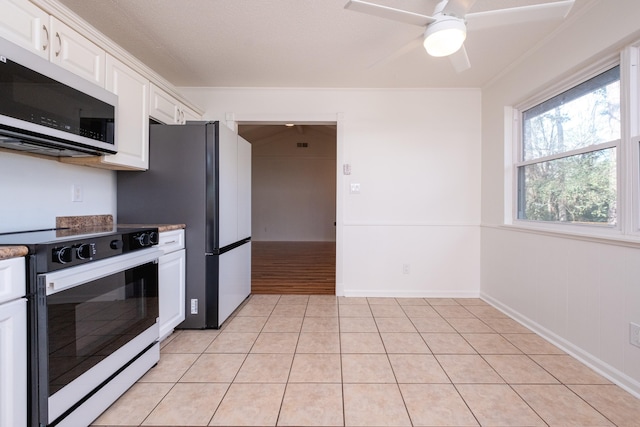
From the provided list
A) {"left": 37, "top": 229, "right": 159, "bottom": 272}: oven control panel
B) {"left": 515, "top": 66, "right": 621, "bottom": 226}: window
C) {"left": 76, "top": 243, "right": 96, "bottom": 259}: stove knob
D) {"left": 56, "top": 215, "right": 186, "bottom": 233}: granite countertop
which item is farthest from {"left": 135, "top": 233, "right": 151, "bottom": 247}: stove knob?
{"left": 515, "top": 66, "right": 621, "bottom": 226}: window

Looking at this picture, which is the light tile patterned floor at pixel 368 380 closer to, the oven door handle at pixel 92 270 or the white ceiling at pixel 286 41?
the oven door handle at pixel 92 270

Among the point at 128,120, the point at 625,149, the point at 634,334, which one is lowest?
the point at 634,334

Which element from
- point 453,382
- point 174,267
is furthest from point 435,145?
point 174,267

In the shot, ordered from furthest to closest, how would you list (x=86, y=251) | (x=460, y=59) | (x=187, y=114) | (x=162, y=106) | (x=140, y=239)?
(x=187, y=114) → (x=162, y=106) → (x=460, y=59) → (x=140, y=239) → (x=86, y=251)

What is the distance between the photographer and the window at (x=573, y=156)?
1.95 m

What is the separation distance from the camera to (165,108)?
2.59m

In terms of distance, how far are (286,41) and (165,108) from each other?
1183 mm

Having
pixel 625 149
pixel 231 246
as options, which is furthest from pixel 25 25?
pixel 625 149

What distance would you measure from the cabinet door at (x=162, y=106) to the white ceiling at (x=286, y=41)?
1.26ft

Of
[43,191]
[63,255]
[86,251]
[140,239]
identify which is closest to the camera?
[63,255]

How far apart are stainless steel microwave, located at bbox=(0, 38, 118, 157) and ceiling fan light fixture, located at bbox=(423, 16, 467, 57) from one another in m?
2.00

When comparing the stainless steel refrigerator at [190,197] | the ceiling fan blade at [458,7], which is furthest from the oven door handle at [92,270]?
the ceiling fan blade at [458,7]

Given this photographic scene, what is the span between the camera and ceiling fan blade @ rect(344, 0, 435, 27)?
4.94 feet

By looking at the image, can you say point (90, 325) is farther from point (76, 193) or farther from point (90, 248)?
point (76, 193)
